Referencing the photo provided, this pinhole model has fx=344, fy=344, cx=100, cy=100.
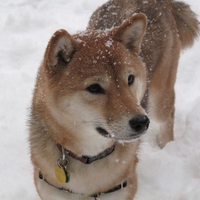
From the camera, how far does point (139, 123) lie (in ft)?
6.72

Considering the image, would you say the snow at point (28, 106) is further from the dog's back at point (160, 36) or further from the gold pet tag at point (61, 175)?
the gold pet tag at point (61, 175)

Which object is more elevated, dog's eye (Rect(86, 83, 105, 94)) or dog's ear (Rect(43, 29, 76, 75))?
dog's ear (Rect(43, 29, 76, 75))

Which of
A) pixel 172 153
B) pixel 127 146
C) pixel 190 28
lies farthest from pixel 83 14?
pixel 127 146

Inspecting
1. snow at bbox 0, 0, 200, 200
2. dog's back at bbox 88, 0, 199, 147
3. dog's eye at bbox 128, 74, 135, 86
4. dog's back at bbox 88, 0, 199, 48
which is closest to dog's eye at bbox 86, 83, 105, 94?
dog's eye at bbox 128, 74, 135, 86

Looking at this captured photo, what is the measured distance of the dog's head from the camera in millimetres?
2098

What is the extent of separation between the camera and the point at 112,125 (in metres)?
2.10

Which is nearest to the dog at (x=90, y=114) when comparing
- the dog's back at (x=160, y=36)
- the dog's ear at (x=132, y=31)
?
the dog's ear at (x=132, y=31)

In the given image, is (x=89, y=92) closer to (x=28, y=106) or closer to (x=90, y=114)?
(x=90, y=114)

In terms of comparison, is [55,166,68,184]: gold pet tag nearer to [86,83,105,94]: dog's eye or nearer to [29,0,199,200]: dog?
[29,0,199,200]: dog

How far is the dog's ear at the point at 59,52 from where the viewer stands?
210cm

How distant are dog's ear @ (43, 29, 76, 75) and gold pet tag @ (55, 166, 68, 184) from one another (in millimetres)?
676

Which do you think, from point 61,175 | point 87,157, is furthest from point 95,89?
point 61,175

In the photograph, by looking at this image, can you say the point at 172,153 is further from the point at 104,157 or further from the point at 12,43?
the point at 12,43

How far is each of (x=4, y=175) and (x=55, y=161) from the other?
1173 millimetres
